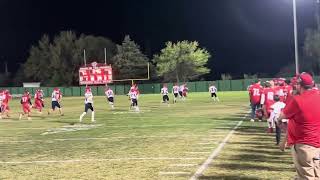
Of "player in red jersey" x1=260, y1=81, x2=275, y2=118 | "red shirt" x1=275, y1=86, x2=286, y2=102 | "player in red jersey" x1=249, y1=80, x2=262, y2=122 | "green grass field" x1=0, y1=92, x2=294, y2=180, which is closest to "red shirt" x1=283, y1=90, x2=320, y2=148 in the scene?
"green grass field" x1=0, y1=92, x2=294, y2=180

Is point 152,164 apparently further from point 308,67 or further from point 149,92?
point 308,67

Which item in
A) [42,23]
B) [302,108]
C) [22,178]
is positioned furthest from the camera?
[42,23]

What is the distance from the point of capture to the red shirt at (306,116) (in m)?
7.16

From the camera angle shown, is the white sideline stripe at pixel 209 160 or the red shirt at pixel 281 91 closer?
the white sideline stripe at pixel 209 160

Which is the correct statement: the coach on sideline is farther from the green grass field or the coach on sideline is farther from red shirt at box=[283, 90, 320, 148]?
the green grass field

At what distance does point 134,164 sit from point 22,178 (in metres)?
2.43

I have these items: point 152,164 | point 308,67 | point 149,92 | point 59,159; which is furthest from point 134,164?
point 308,67

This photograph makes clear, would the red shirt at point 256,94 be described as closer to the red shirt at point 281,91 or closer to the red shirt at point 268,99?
the red shirt at point 281,91

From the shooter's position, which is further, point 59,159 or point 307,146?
point 59,159

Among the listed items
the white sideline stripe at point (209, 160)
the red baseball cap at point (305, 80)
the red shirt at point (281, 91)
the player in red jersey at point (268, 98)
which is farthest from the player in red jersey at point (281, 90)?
the red baseball cap at point (305, 80)

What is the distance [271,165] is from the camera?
10.9 meters

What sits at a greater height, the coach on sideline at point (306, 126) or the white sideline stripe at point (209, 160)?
the coach on sideline at point (306, 126)

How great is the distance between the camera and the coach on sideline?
7.15 meters

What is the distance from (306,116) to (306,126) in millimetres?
147
